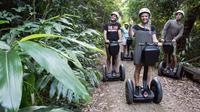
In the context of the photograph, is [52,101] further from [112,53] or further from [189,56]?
[189,56]

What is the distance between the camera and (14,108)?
0.94 metres

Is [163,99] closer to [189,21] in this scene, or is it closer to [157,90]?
[157,90]

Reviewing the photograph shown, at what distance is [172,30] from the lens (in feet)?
29.2

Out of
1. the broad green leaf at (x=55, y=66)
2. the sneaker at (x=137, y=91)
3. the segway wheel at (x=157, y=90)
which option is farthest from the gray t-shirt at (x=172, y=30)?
the broad green leaf at (x=55, y=66)

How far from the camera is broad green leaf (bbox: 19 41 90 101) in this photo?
1.01 metres

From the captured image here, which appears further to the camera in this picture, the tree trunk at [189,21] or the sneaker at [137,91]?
the tree trunk at [189,21]

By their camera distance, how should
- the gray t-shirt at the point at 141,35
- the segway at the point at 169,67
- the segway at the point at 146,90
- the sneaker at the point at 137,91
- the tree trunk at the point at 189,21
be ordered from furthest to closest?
the tree trunk at the point at 189,21 → the segway at the point at 169,67 → the sneaker at the point at 137,91 → the gray t-shirt at the point at 141,35 → the segway at the point at 146,90

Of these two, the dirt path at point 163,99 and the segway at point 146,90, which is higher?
the segway at point 146,90

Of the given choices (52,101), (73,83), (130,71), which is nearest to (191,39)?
(130,71)

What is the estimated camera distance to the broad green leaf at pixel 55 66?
3.32ft

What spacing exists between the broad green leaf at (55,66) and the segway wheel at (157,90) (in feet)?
17.0

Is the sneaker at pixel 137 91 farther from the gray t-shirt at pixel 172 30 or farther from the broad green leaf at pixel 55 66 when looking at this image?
the broad green leaf at pixel 55 66

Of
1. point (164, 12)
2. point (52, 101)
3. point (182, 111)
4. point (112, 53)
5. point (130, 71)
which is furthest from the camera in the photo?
point (164, 12)

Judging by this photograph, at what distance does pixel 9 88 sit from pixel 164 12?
527 inches
